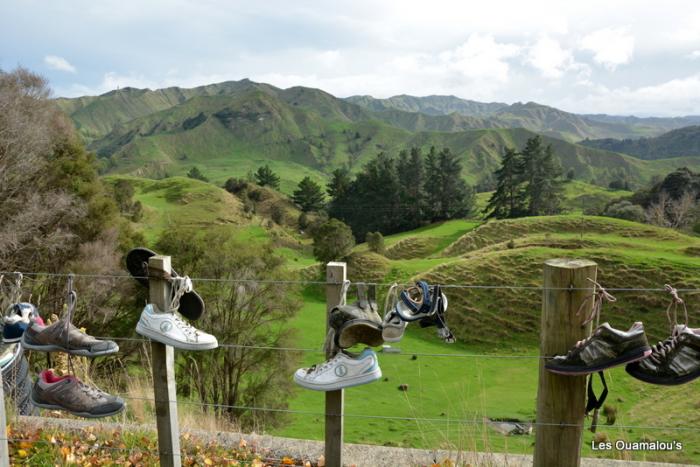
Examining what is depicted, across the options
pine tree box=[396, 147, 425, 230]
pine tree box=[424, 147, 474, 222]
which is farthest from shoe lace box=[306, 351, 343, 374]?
pine tree box=[424, 147, 474, 222]

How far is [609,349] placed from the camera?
2.84 m

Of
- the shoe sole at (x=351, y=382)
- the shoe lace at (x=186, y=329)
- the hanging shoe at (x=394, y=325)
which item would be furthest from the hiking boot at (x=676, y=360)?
the shoe lace at (x=186, y=329)

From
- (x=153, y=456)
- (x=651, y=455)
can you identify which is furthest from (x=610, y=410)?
(x=153, y=456)

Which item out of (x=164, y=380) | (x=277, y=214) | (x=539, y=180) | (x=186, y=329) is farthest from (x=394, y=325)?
(x=277, y=214)

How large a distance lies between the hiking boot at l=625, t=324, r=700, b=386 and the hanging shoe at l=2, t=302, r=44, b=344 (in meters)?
4.02

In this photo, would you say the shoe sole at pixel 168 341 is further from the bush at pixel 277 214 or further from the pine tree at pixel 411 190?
the bush at pixel 277 214

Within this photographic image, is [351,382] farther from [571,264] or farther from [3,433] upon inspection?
[3,433]

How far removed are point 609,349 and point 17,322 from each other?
390cm

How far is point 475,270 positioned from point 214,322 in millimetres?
20112

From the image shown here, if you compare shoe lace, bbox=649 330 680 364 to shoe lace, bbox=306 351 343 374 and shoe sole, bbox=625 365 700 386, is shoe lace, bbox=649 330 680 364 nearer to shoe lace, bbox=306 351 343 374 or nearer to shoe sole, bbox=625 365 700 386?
shoe sole, bbox=625 365 700 386

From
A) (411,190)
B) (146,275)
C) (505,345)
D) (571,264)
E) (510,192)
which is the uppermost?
(571,264)

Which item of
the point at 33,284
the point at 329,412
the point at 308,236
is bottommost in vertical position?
the point at 308,236

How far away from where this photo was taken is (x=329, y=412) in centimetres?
347

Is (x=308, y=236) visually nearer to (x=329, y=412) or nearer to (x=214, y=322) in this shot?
(x=214, y=322)
